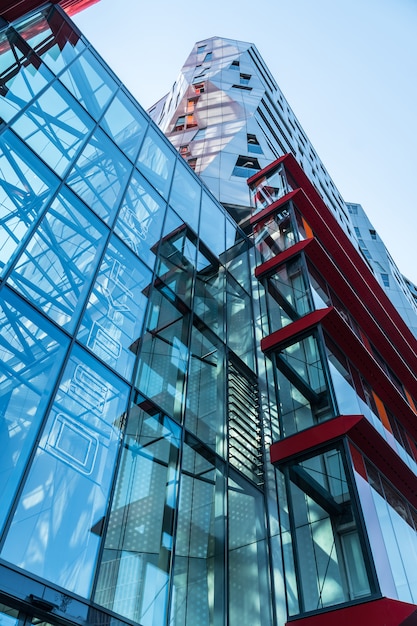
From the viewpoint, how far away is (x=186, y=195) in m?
16.5

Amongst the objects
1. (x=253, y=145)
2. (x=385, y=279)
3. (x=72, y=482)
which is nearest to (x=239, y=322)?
(x=72, y=482)

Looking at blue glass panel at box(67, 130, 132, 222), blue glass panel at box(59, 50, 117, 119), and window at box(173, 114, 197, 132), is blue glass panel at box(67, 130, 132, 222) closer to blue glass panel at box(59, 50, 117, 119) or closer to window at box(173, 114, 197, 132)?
blue glass panel at box(59, 50, 117, 119)

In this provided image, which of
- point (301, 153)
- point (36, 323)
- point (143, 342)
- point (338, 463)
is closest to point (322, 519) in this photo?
point (338, 463)

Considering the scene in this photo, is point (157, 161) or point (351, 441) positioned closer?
point (351, 441)

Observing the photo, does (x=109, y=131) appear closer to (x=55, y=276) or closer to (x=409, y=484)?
(x=55, y=276)

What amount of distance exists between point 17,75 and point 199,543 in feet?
34.5

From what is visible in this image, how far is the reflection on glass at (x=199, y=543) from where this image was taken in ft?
30.2

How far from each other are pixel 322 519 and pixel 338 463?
1.22 m

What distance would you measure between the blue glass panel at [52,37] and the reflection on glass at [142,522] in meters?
8.76

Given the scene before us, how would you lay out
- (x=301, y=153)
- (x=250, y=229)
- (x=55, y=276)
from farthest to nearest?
(x=301, y=153), (x=250, y=229), (x=55, y=276)

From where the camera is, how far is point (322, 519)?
32.3ft

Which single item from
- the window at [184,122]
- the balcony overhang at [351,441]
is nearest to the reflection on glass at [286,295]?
the balcony overhang at [351,441]

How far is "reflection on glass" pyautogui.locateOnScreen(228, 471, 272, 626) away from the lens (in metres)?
10.0

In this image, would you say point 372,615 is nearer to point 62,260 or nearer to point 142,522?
point 142,522
